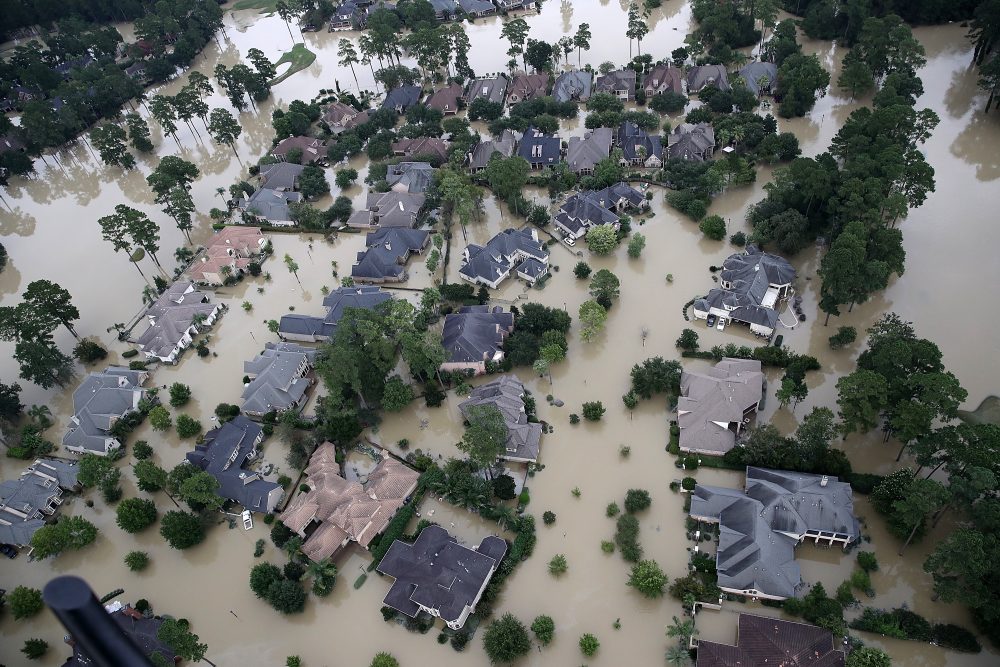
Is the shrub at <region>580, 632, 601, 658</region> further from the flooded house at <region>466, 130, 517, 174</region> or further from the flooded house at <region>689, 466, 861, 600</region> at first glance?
the flooded house at <region>466, 130, 517, 174</region>

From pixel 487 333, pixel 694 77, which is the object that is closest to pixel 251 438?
pixel 487 333

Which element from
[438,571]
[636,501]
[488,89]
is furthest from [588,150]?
[438,571]

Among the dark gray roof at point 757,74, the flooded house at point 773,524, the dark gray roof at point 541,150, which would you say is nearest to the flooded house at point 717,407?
the flooded house at point 773,524

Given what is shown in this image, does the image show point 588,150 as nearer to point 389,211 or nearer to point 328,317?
point 389,211

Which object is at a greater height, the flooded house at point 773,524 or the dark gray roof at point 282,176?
the dark gray roof at point 282,176

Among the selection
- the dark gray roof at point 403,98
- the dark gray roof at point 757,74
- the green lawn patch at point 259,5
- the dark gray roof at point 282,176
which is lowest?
the dark gray roof at point 282,176

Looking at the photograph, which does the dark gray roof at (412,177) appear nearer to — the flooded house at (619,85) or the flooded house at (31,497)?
the flooded house at (619,85)

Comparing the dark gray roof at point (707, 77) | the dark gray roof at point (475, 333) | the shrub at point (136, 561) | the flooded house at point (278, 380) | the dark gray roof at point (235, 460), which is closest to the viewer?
the shrub at point (136, 561)
